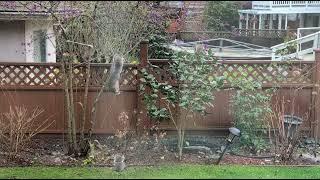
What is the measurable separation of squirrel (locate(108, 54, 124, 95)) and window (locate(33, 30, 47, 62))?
5678 mm

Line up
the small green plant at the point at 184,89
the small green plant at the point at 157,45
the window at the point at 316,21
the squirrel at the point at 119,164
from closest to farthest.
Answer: the squirrel at the point at 119,164, the small green plant at the point at 184,89, the small green plant at the point at 157,45, the window at the point at 316,21

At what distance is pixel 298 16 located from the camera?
23016 millimetres

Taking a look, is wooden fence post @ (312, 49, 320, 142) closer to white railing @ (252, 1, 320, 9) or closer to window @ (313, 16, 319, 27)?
window @ (313, 16, 319, 27)

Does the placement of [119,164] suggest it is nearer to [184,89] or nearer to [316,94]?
[184,89]

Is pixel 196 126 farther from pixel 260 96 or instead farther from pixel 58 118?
pixel 58 118

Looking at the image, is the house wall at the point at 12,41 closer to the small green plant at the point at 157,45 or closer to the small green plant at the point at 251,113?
the small green plant at the point at 157,45

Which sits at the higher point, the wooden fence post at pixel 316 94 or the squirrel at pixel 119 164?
the wooden fence post at pixel 316 94

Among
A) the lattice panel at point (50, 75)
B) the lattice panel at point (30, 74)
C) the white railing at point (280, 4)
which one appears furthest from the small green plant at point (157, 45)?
the white railing at point (280, 4)

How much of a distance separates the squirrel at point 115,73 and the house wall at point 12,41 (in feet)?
18.4

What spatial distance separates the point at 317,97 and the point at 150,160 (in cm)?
330

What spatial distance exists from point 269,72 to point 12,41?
7001mm

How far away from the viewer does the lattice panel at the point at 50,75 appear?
858 cm

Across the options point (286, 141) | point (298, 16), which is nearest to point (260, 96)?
point (286, 141)

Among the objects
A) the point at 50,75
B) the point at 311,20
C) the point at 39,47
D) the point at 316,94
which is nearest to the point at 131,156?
the point at 50,75
